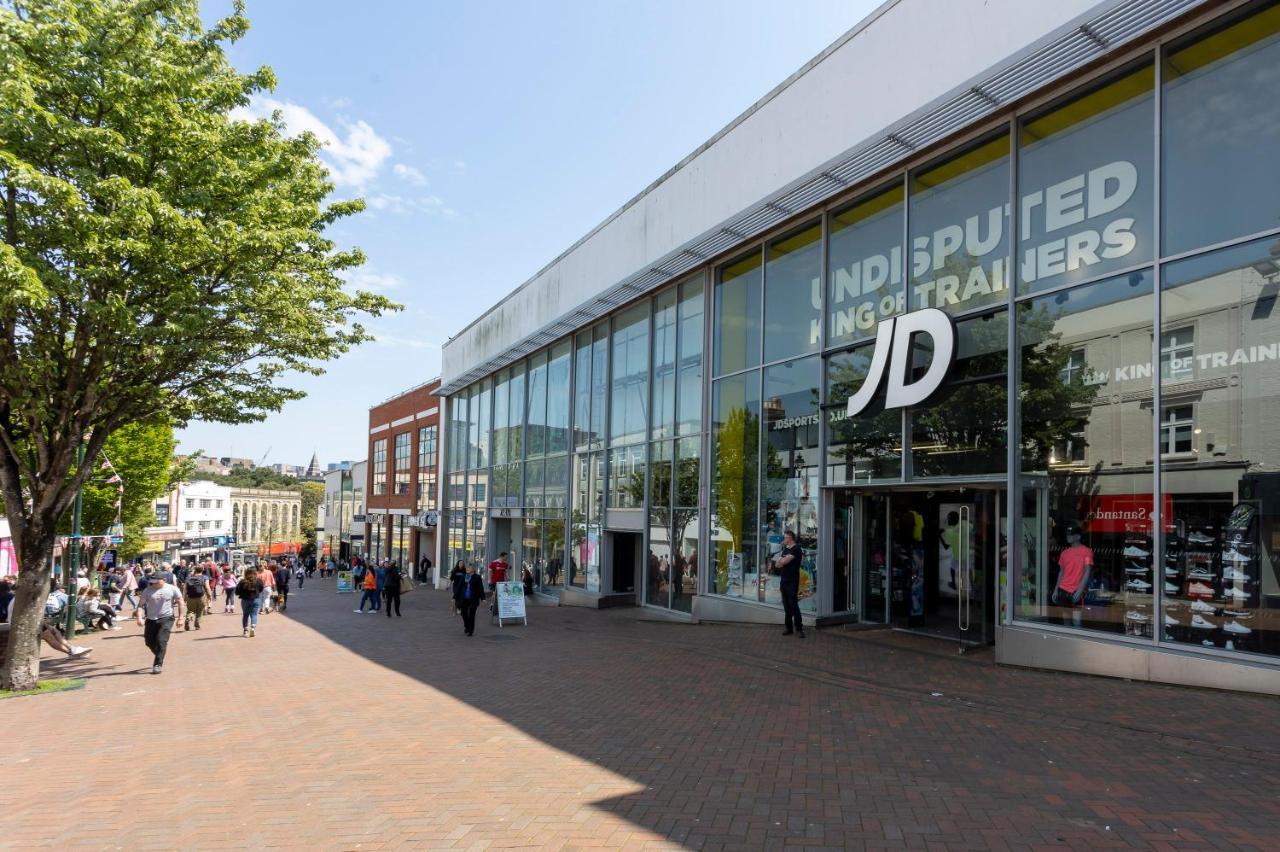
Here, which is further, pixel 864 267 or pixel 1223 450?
pixel 864 267

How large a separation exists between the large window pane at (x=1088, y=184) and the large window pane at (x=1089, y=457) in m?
0.37

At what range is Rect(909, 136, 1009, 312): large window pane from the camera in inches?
438

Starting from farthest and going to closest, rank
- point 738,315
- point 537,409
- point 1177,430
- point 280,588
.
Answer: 1. point 537,409
2. point 280,588
3. point 738,315
4. point 1177,430

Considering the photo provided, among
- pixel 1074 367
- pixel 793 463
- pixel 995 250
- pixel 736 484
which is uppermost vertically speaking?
pixel 995 250

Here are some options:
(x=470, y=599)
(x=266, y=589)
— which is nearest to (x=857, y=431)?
(x=470, y=599)

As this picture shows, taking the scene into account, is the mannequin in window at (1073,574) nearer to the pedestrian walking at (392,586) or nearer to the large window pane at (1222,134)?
the large window pane at (1222,134)

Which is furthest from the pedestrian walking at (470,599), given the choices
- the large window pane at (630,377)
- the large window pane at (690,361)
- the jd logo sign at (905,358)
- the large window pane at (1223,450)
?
the large window pane at (1223,450)

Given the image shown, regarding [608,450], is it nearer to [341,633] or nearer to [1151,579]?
[341,633]

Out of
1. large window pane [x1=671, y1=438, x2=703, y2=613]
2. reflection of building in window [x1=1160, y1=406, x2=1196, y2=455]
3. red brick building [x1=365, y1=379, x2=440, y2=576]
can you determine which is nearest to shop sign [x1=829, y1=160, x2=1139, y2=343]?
reflection of building in window [x1=1160, y1=406, x2=1196, y2=455]

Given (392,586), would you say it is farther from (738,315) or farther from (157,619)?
(738,315)

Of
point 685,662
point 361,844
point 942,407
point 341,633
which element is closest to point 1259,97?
point 942,407

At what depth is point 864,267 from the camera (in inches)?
528

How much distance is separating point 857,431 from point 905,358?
1615 millimetres

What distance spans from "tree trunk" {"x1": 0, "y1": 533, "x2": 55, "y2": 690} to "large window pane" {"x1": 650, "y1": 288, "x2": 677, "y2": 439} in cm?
1183
